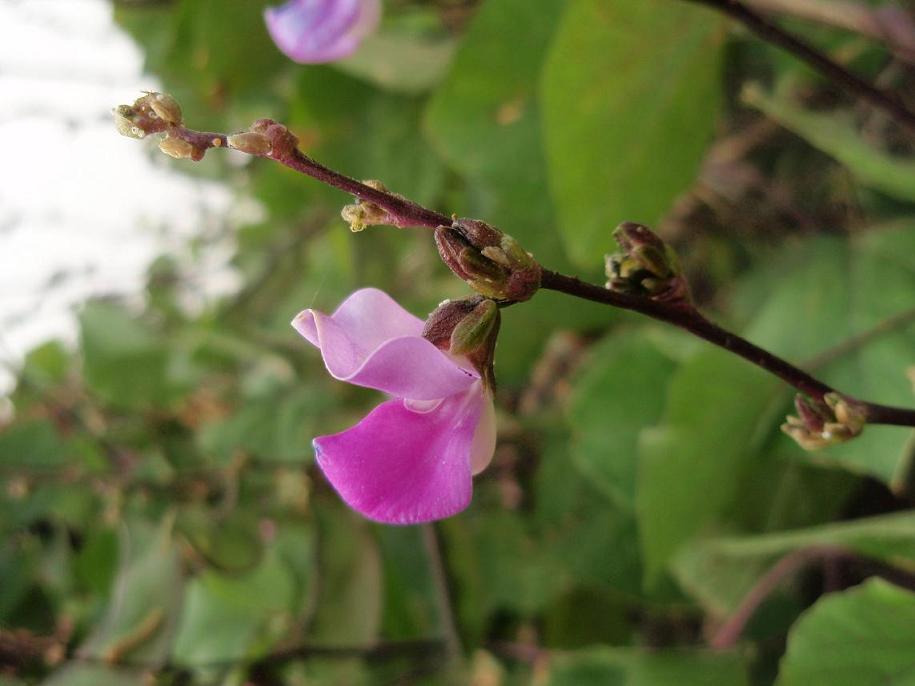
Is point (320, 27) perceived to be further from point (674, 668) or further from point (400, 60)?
point (674, 668)

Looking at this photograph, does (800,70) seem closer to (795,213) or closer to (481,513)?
(795,213)

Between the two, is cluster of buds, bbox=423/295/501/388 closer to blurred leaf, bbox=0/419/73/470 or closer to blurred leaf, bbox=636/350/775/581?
blurred leaf, bbox=636/350/775/581

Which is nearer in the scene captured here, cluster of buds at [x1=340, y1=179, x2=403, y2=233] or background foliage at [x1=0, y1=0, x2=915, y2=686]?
cluster of buds at [x1=340, y1=179, x2=403, y2=233]

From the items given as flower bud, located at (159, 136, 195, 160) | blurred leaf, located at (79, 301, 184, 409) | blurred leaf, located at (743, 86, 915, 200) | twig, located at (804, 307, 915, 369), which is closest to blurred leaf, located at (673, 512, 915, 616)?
twig, located at (804, 307, 915, 369)

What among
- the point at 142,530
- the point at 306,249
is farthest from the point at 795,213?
the point at 142,530

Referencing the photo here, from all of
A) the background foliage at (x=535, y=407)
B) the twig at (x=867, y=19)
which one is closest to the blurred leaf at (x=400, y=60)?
the background foliage at (x=535, y=407)

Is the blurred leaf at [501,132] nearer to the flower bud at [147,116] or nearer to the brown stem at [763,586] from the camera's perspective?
the brown stem at [763,586]
